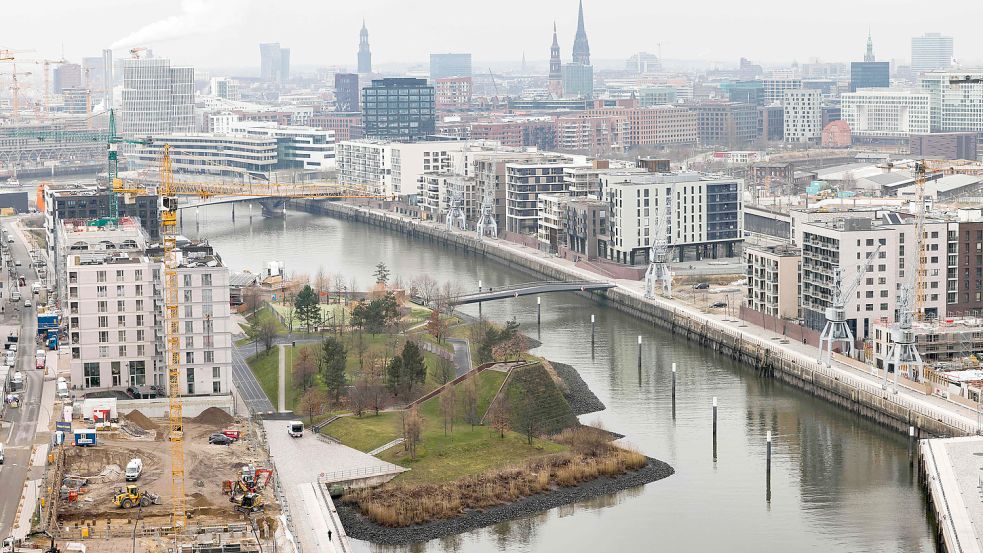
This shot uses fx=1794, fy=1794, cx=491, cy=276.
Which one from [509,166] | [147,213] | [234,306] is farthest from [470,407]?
[509,166]

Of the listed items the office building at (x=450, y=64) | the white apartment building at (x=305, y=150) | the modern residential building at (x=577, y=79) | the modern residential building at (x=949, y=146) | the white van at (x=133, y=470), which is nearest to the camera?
the white van at (x=133, y=470)

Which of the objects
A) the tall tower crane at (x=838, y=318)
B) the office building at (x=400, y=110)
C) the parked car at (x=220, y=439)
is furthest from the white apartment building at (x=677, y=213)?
the office building at (x=400, y=110)

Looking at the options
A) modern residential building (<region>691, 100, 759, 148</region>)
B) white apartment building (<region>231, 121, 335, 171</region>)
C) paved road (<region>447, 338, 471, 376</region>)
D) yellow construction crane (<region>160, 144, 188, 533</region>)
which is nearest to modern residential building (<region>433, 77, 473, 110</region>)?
modern residential building (<region>691, 100, 759, 148</region>)

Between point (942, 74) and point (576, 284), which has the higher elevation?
point (942, 74)

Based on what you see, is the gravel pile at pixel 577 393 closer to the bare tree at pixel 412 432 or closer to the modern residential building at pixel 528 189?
the bare tree at pixel 412 432

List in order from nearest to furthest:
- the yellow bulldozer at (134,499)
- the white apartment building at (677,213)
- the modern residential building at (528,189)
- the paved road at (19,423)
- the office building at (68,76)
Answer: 1. the yellow bulldozer at (134,499)
2. the paved road at (19,423)
3. the white apartment building at (677,213)
4. the modern residential building at (528,189)
5. the office building at (68,76)

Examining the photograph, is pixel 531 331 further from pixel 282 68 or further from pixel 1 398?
pixel 282 68

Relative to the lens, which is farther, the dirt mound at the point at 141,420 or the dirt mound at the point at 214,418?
the dirt mound at the point at 214,418

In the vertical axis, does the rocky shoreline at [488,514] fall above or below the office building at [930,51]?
below
